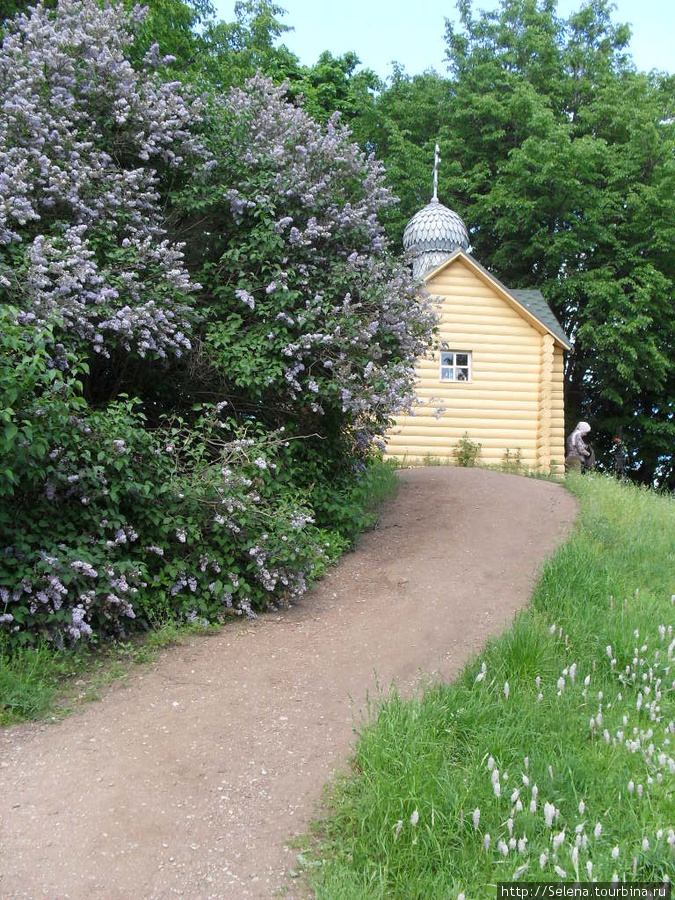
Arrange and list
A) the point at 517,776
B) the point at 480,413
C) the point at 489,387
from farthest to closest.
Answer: the point at 489,387 < the point at 480,413 < the point at 517,776

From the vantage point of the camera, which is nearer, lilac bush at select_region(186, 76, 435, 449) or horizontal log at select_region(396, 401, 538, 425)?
lilac bush at select_region(186, 76, 435, 449)

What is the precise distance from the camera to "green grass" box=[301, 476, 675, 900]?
11.5 feet

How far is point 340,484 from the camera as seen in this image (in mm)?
9117

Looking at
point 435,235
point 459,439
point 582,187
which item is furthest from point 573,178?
point 459,439

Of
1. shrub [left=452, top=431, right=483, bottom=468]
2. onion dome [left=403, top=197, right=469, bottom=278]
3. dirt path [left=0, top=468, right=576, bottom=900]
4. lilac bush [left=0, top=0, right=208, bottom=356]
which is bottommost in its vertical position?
dirt path [left=0, top=468, right=576, bottom=900]

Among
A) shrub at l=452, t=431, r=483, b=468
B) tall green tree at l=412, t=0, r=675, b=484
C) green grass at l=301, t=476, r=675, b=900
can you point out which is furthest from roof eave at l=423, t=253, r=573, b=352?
green grass at l=301, t=476, r=675, b=900

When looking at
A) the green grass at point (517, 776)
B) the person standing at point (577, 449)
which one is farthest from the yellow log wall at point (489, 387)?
the green grass at point (517, 776)

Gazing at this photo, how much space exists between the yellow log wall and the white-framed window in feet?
0.45

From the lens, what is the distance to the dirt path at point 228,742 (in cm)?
374

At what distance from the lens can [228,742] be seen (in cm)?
481

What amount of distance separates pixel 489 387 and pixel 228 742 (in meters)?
13.7

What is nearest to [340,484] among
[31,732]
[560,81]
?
[31,732]

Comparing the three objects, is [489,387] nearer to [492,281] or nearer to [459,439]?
[459,439]

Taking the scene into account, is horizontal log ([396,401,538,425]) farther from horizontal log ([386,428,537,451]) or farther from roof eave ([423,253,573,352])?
roof eave ([423,253,573,352])
